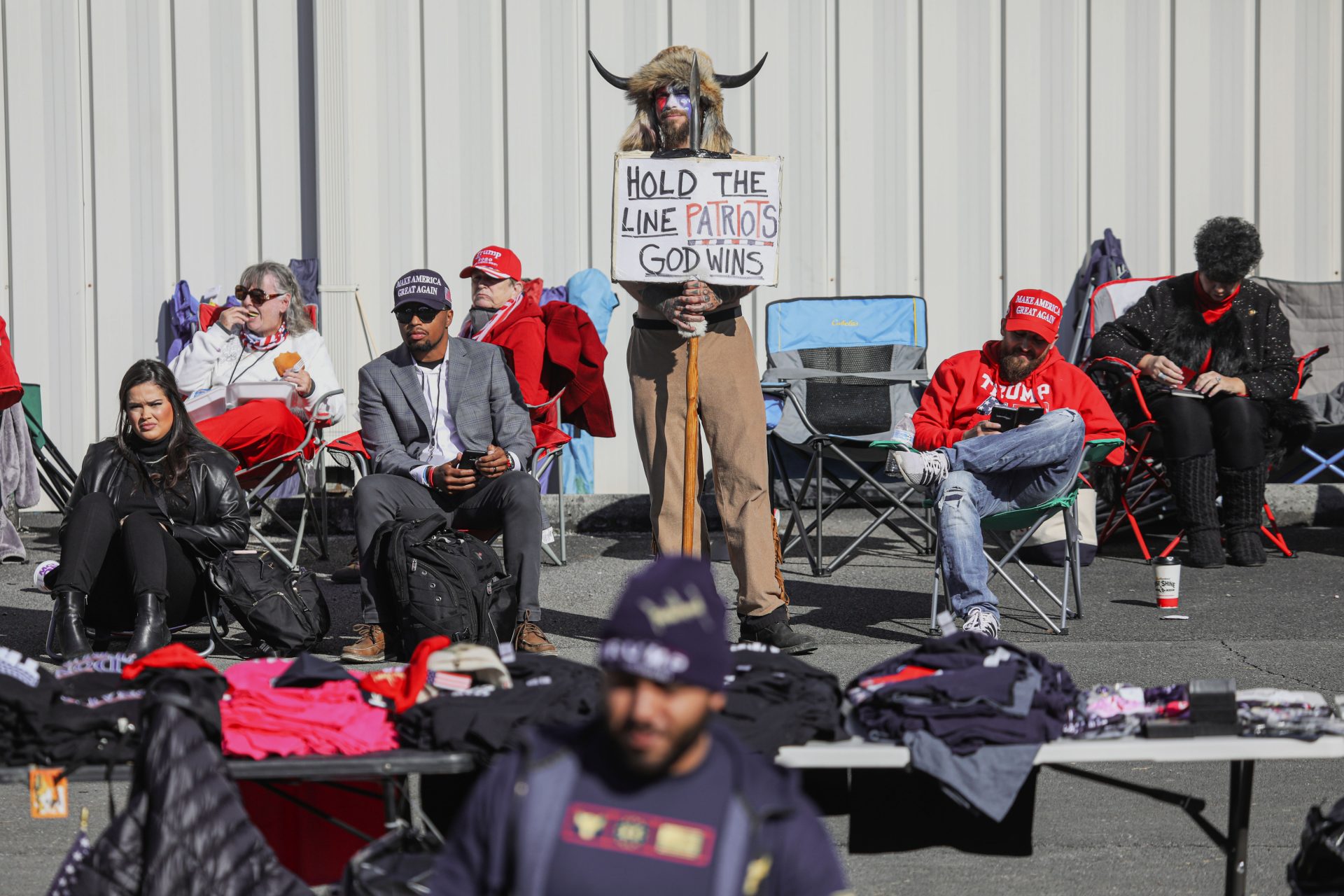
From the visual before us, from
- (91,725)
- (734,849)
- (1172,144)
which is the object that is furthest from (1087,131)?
(734,849)

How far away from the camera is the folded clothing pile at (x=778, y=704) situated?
3111 mm

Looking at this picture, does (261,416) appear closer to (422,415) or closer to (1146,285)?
(422,415)

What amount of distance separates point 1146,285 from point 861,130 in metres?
2.10

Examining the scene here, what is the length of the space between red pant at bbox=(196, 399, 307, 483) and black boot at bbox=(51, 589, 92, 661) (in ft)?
4.67

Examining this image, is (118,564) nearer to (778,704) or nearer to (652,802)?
(778,704)

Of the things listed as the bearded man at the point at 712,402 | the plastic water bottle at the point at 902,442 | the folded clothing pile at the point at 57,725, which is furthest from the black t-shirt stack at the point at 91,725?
the plastic water bottle at the point at 902,442

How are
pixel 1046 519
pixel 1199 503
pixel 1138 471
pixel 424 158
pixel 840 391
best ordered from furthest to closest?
pixel 424 158 → pixel 840 391 → pixel 1138 471 → pixel 1199 503 → pixel 1046 519

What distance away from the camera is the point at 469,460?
601 centimetres

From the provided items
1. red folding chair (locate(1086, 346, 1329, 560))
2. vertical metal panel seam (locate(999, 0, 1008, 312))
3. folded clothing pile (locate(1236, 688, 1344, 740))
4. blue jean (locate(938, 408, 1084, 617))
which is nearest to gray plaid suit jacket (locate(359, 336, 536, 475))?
blue jean (locate(938, 408, 1084, 617))

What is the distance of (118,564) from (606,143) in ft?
16.0

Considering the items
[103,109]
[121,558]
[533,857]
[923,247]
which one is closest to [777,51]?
[923,247]

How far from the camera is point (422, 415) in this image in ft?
20.3

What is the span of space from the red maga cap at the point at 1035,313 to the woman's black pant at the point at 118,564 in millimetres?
3484

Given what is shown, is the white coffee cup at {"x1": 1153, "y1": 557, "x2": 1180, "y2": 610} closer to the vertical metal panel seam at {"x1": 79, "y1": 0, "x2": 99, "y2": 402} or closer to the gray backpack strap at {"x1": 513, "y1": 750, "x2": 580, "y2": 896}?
the gray backpack strap at {"x1": 513, "y1": 750, "x2": 580, "y2": 896}
